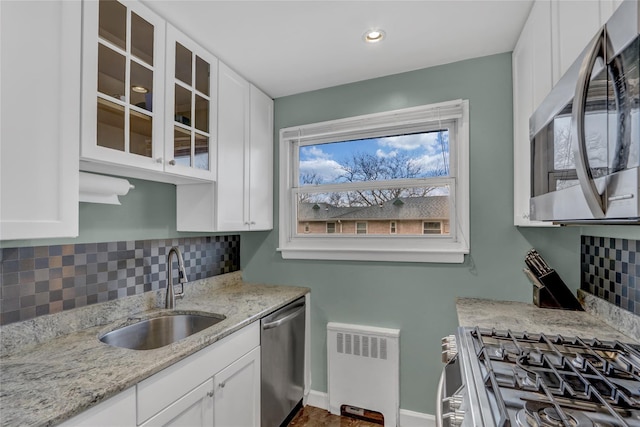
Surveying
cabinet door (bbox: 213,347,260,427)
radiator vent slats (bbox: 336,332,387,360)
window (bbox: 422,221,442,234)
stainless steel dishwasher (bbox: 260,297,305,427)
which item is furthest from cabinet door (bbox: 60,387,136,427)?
window (bbox: 422,221,442,234)

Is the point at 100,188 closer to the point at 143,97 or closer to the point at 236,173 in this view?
the point at 143,97

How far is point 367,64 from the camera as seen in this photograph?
2.08 m

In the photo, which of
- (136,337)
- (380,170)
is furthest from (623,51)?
(136,337)

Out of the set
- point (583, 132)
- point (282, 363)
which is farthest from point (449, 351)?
point (282, 363)

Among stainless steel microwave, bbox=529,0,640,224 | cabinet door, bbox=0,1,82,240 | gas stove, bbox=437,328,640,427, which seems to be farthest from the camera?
cabinet door, bbox=0,1,82,240

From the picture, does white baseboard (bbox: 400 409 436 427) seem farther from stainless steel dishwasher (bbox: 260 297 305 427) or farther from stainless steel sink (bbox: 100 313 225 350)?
stainless steel sink (bbox: 100 313 225 350)

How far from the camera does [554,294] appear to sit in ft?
5.76

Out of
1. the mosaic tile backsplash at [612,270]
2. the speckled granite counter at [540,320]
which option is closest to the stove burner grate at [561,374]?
the speckled granite counter at [540,320]

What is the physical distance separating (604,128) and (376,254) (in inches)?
66.5

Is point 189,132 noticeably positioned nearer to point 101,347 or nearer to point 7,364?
point 101,347

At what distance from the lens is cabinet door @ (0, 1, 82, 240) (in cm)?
98

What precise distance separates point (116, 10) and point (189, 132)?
591 mm

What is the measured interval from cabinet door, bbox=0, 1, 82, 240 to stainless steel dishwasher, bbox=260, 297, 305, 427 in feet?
3.82

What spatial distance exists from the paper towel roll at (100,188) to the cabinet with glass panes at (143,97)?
5 centimetres
